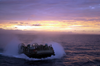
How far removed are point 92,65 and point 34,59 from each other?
14549 mm

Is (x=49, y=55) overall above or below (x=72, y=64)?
above

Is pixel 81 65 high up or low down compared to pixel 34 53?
down

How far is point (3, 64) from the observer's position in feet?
77.6

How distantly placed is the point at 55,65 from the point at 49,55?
201 inches

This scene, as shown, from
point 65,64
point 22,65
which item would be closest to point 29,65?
point 22,65

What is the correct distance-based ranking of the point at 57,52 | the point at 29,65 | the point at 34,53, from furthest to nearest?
the point at 57,52
the point at 34,53
the point at 29,65

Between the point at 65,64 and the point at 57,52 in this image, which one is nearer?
the point at 65,64

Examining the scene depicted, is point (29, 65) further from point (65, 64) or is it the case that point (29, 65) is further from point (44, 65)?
point (65, 64)

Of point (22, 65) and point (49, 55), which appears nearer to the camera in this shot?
point (22, 65)

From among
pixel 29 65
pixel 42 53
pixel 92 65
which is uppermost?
pixel 42 53

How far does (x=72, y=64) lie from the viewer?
23578 millimetres

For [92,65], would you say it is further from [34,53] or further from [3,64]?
[3,64]

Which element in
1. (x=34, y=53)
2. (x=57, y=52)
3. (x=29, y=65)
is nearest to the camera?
(x=29, y=65)

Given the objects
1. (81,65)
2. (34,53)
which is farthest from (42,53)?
(81,65)
